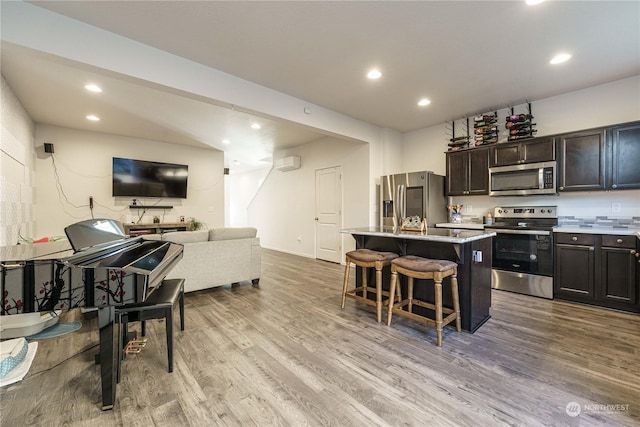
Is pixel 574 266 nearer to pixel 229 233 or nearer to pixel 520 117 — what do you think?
pixel 520 117

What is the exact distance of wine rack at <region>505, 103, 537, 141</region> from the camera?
3.77m

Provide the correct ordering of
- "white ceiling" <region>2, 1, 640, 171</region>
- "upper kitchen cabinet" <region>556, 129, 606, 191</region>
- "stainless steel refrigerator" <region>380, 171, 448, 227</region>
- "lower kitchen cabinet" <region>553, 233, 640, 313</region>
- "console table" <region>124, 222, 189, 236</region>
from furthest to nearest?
1. "console table" <region>124, 222, 189, 236</region>
2. "stainless steel refrigerator" <region>380, 171, 448, 227</region>
3. "upper kitchen cabinet" <region>556, 129, 606, 191</region>
4. "lower kitchen cabinet" <region>553, 233, 640, 313</region>
5. "white ceiling" <region>2, 1, 640, 171</region>

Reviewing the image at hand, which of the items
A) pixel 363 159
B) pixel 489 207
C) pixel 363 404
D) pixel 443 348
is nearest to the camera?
pixel 363 404

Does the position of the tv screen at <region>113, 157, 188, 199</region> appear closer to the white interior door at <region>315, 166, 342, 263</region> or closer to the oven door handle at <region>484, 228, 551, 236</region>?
the white interior door at <region>315, 166, 342, 263</region>

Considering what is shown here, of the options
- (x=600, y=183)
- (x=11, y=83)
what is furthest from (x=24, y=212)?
(x=600, y=183)

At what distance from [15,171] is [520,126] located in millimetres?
6813

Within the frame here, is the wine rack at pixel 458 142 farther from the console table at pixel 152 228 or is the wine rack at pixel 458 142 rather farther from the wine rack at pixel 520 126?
the console table at pixel 152 228

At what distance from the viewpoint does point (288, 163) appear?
21.7 feet

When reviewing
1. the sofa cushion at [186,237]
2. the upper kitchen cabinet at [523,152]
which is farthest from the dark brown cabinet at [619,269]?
the sofa cushion at [186,237]

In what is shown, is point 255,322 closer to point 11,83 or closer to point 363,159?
point 363,159

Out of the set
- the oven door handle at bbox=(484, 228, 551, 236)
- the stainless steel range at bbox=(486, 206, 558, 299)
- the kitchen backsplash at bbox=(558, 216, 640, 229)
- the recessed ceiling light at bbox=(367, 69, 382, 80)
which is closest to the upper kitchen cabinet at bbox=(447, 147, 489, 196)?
the stainless steel range at bbox=(486, 206, 558, 299)

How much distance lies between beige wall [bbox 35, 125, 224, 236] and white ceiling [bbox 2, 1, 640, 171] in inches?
40.3

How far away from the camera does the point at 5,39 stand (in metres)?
1.97

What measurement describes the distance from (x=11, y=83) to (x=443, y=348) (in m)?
5.50
